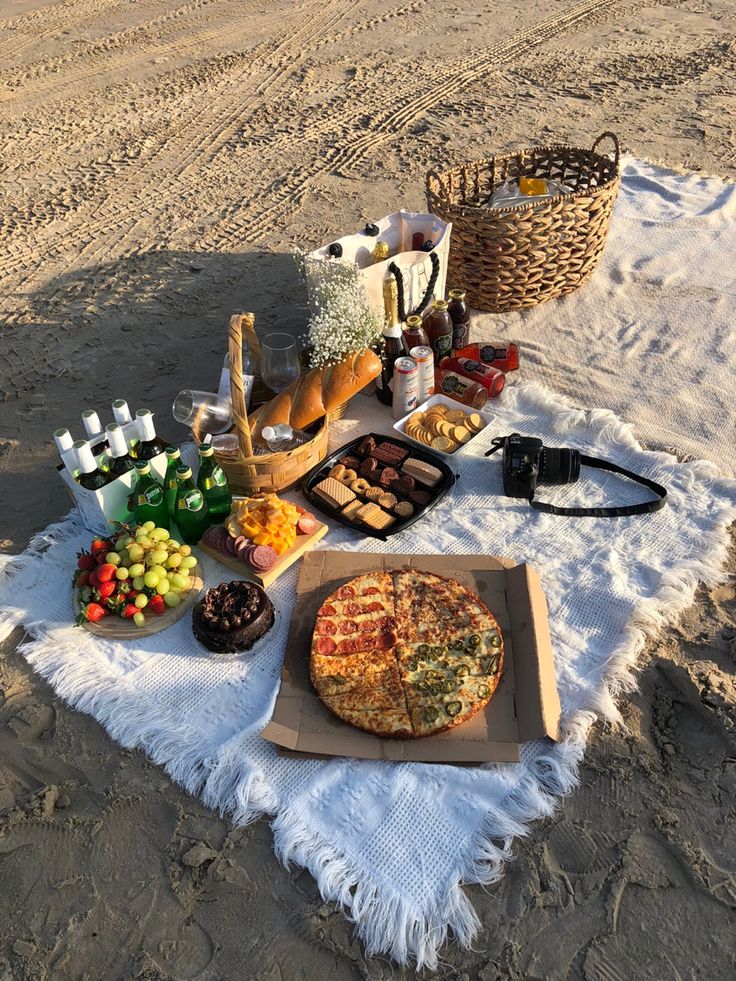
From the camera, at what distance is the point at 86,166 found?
700 centimetres

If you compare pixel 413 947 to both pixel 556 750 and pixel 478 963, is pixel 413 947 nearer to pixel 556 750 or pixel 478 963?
pixel 478 963

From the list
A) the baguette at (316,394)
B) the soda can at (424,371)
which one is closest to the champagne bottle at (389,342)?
the soda can at (424,371)

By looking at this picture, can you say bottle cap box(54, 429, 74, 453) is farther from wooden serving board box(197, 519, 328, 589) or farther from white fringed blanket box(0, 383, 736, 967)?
wooden serving board box(197, 519, 328, 589)

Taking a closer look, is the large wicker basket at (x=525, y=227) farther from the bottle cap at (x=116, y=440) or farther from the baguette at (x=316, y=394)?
the bottle cap at (x=116, y=440)

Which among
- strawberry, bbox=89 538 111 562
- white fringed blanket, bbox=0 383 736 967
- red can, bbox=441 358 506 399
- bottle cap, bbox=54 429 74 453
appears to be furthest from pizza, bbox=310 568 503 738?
red can, bbox=441 358 506 399

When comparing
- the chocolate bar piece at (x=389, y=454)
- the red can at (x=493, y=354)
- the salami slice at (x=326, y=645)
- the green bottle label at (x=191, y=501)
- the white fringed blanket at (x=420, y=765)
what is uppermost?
the green bottle label at (x=191, y=501)

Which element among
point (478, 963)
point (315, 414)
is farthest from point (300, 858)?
point (315, 414)

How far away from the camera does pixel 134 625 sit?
10.5 ft

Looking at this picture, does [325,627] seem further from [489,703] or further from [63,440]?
[63,440]

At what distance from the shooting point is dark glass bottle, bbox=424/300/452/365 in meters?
4.23

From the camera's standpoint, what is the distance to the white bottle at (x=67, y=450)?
3.28m

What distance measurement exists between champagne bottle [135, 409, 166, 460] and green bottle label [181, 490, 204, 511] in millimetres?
281

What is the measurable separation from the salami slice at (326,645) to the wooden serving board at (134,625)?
68cm

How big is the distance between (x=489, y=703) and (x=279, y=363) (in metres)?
2.18
